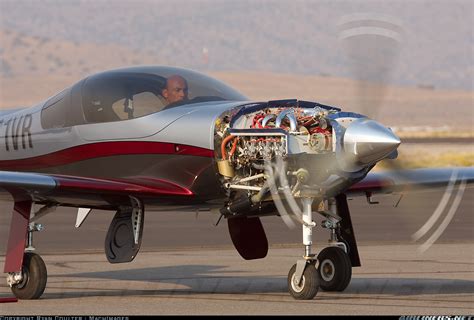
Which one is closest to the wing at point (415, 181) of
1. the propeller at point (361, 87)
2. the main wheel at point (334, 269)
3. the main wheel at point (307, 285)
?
the main wheel at point (334, 269)

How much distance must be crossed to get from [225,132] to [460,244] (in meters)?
8.68

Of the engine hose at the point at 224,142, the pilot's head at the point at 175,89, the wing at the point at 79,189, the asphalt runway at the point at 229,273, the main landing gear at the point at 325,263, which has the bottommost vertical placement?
the asphalt runway at the point at 229,273

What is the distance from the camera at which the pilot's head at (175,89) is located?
48.7ft

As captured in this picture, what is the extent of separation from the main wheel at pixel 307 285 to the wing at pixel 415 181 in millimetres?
2593

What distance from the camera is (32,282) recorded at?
14.3 meters

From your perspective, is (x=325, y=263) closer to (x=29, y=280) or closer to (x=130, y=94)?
(x=130, y=94)

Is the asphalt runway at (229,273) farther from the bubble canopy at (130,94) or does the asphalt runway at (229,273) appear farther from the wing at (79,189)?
the bubble canopy at (130,94)

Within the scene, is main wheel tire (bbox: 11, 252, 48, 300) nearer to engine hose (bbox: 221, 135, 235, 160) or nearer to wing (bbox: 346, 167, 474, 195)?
engine hose (bbox: 221, 135, 235, 160)

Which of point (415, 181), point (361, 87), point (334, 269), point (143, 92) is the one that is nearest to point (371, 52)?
point (361, 87)

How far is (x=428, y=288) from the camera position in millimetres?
14914

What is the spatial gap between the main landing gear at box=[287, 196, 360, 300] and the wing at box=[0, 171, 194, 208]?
69.8 inches

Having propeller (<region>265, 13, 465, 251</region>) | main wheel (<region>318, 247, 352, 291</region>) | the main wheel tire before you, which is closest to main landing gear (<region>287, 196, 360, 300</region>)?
main wheel (<region>318, 247, 352, 291</region>)

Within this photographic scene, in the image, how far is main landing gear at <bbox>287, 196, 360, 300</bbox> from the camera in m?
13.4

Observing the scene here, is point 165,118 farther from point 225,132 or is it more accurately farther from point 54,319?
point 54,319
